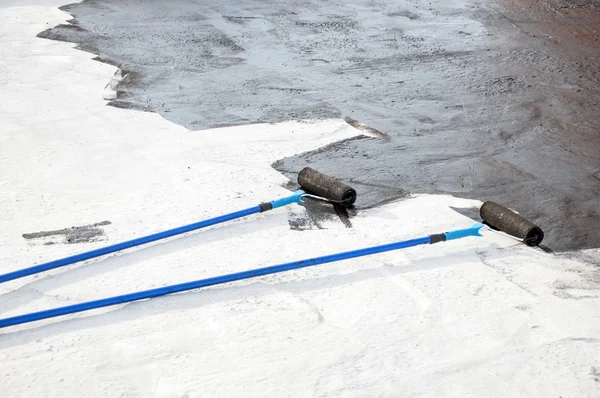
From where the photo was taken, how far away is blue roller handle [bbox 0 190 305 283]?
130 inches

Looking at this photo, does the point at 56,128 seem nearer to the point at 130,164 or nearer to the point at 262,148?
the point at 130,164

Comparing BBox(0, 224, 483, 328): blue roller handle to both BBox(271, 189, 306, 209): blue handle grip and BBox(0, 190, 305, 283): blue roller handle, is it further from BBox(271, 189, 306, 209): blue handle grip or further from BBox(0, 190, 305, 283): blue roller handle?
BBox(271, 189, 306, 209): blue handle grip

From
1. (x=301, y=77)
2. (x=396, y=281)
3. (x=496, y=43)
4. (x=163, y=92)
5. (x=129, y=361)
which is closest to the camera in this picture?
(x=129, y=361)

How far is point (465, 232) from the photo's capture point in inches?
145

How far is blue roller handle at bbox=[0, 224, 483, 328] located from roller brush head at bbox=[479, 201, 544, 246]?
129mm

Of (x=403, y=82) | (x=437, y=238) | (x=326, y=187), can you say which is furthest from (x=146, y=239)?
(x=403, y=82)

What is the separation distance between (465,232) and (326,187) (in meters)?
0.82

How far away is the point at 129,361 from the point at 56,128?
2658 millimetres

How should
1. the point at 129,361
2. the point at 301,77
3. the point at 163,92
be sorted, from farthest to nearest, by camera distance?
the point at 301,77, the point at 163,92, the point at 129,361

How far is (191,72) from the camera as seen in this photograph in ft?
20.7

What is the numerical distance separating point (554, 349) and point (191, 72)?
166 inches

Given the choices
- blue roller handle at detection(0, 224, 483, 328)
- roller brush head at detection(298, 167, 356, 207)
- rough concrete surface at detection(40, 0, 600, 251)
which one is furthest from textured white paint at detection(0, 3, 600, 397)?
rough concrete surface at detection(40, 0, 600, 251)

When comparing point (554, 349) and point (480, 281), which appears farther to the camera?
point (480, 281)

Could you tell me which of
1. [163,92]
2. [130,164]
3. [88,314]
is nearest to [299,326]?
[88,314]
